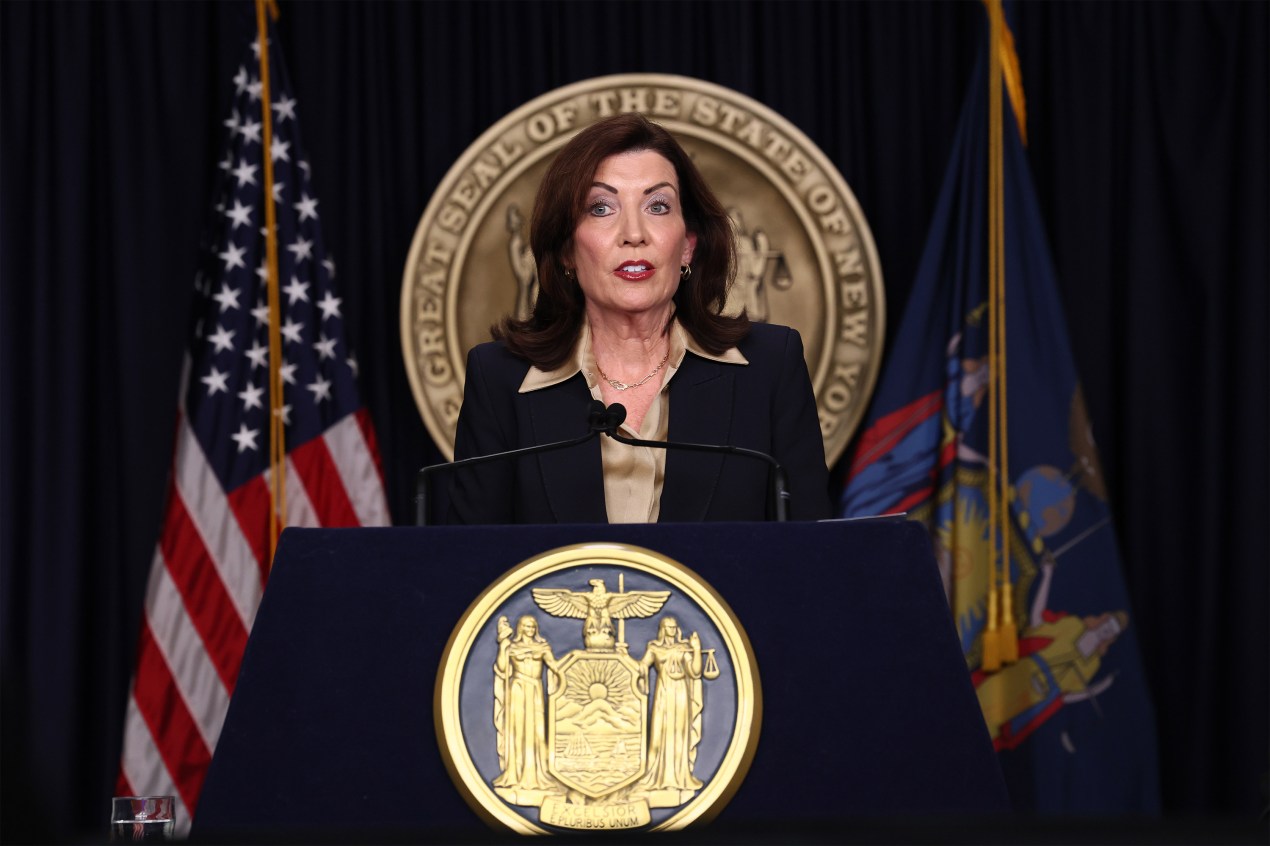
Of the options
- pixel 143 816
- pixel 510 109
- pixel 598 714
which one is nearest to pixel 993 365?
pixel 510 109

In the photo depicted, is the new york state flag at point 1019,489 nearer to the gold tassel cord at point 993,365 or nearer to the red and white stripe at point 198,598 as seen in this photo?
the gold tassel cord at point 993,365

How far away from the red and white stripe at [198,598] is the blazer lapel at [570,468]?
1539 millimetres

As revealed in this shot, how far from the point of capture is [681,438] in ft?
7.34

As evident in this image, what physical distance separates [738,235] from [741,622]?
2.49 meters

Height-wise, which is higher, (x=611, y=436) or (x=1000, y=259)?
(x=1000, y=259)

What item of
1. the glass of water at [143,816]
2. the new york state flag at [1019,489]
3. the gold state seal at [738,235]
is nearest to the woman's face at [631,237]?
the glass of water at [143,816]

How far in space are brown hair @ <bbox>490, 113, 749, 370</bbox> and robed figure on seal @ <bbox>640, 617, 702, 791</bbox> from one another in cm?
98

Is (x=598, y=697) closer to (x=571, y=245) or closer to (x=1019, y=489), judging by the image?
(x=571, y=245)

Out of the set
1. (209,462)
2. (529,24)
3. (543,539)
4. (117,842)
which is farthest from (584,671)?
(529,24)

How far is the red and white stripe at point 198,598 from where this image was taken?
3676mm

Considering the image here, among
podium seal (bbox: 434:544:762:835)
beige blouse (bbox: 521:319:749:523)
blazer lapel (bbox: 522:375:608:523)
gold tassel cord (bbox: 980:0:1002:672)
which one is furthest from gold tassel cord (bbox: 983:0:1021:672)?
podium seal (bbox: 434:544:762:835)

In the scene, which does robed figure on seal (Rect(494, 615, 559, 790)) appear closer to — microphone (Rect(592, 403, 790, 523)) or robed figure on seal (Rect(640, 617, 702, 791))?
robed figure on seal (Rect(640, 617, 702, 791))

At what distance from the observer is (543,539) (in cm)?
148

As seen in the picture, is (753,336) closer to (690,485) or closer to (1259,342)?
(690,485)
